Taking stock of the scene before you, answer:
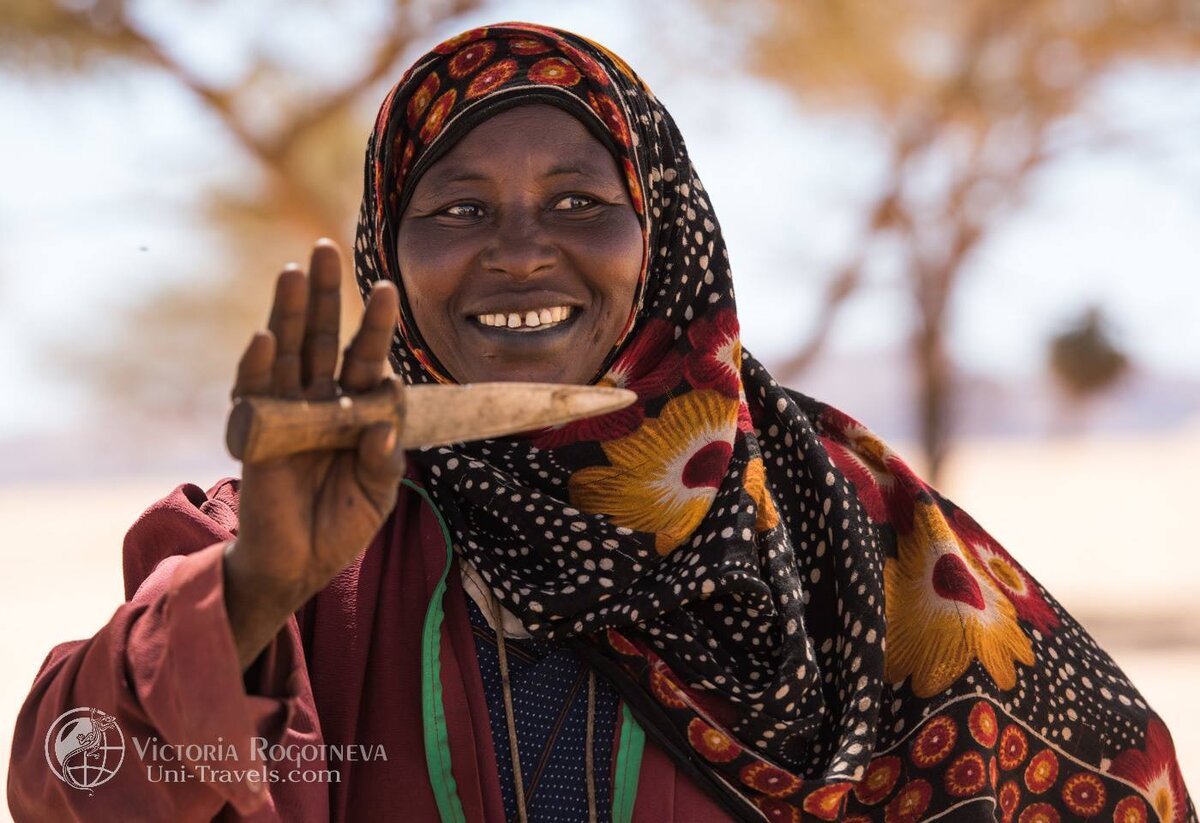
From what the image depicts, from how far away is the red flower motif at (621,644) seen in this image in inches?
86.9

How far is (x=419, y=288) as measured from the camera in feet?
7.50

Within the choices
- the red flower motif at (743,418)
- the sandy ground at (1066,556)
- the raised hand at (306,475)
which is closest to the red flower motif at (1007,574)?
the red flower motif at (743,418)

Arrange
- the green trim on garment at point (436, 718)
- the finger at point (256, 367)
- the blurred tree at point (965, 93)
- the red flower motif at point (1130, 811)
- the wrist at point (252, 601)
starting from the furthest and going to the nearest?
the blurred tree at point (965, 93)
the red flower motif at point (1130, 811)
the green trim on garment at point (436, 718)
the wrist at point (252, 601)
the finger at point (256, 367)

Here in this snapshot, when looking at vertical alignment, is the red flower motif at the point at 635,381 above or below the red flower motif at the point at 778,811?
above

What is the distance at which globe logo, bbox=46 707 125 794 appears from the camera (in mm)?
1721

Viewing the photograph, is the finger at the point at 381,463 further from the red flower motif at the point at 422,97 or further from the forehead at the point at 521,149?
the red flower motif at the point at 422,97

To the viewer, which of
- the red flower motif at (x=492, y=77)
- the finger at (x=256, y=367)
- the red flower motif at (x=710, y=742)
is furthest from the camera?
the red flower motif at (x=492, y=77)

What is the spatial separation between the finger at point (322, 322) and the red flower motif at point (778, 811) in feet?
3.42

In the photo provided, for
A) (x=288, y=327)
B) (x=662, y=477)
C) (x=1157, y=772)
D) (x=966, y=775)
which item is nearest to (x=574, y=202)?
(x=662, y=477)

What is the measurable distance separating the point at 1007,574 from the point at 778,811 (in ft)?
2.35

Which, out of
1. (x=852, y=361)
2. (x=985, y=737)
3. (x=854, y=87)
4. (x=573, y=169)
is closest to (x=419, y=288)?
(x=573, y=169)

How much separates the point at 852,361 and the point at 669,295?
78.3m

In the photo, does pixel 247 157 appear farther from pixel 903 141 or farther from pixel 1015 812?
pixel 1015 812

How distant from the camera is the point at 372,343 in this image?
155 cm
